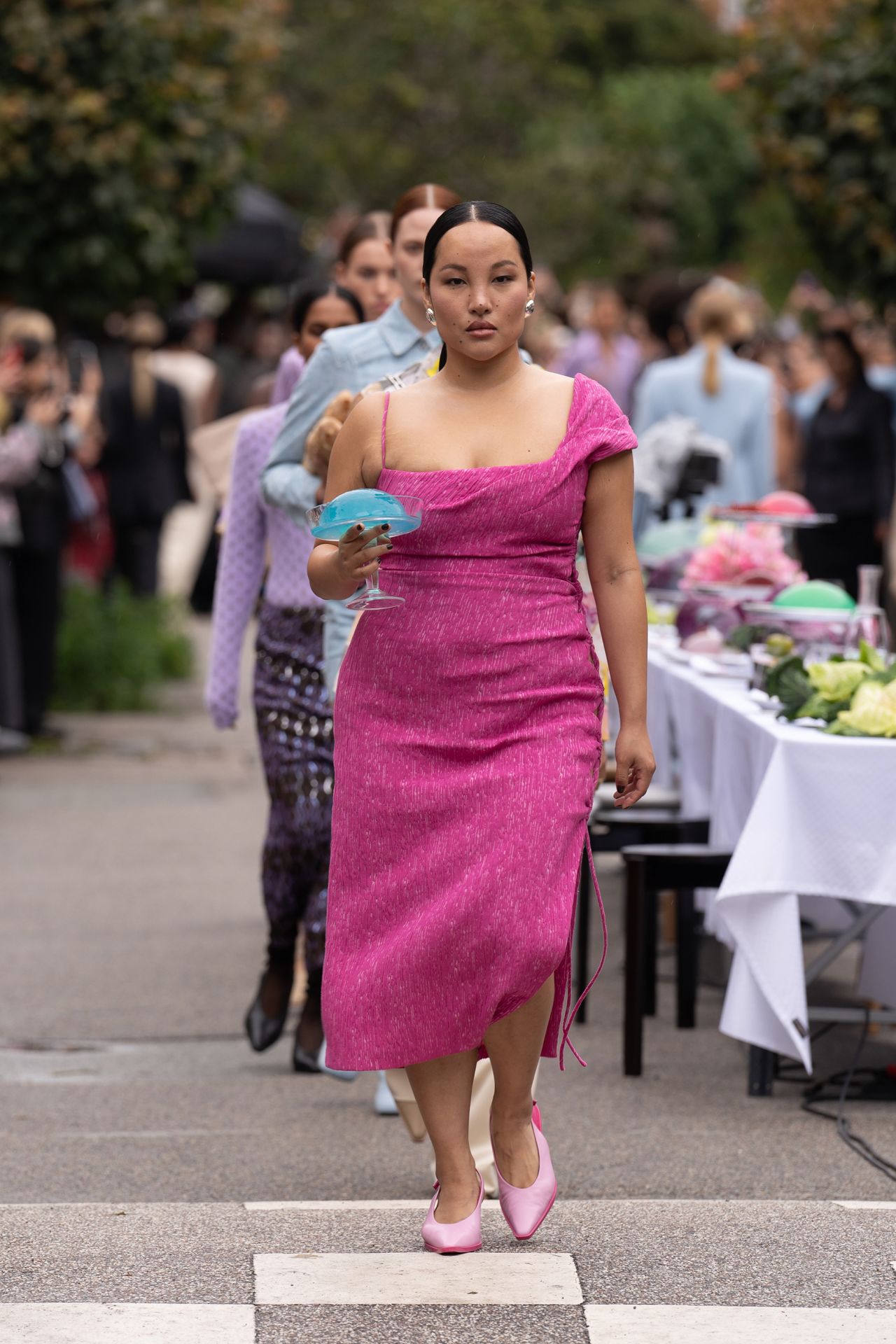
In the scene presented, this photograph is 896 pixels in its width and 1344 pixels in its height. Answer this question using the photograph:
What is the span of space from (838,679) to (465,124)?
105ft

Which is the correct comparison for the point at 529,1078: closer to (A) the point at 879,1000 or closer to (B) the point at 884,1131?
(B) the point at 884,1131

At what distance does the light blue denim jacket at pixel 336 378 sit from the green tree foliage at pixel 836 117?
648 centimetres

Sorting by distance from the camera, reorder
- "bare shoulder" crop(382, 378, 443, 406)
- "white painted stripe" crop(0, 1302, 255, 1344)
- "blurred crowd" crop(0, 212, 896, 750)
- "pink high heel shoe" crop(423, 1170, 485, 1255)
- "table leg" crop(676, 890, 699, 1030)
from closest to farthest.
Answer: "white painted stripe" crop(0, 1302, 255, 1344) < "pink high heel shoe" crop(423, 1170, 485, 1255) < "bare shoulder" crop(382, 378, 443, 406) < "table leg" crop(676, 890, 699, 1030) < "blurred crowd" crop(0, 212, 896, 750)

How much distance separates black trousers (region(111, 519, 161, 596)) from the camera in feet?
53.4

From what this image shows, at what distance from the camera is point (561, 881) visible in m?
4.02

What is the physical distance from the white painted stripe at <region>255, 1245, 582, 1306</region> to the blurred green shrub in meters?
9.75

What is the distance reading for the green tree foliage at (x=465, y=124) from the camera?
34.1m

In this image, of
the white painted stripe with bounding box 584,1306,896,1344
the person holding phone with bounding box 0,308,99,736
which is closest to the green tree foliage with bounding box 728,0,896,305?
the person holding phone with bounding box 0,308,99,736

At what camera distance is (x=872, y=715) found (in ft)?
17.9

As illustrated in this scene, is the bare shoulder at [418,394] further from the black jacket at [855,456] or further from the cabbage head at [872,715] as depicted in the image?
the black jacket at [855,456]

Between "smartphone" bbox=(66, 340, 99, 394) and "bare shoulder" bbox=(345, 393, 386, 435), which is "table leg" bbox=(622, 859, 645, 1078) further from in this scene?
"smartphone" bbox=(66, 340, 99, 394)

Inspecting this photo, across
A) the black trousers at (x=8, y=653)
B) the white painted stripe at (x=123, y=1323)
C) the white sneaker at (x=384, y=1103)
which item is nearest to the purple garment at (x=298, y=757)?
the white sneaker at (x=384, y=1103)

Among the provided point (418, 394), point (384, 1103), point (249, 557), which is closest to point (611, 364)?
point (249, 557)

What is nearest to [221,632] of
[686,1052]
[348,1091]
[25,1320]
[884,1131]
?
[348,1091]
